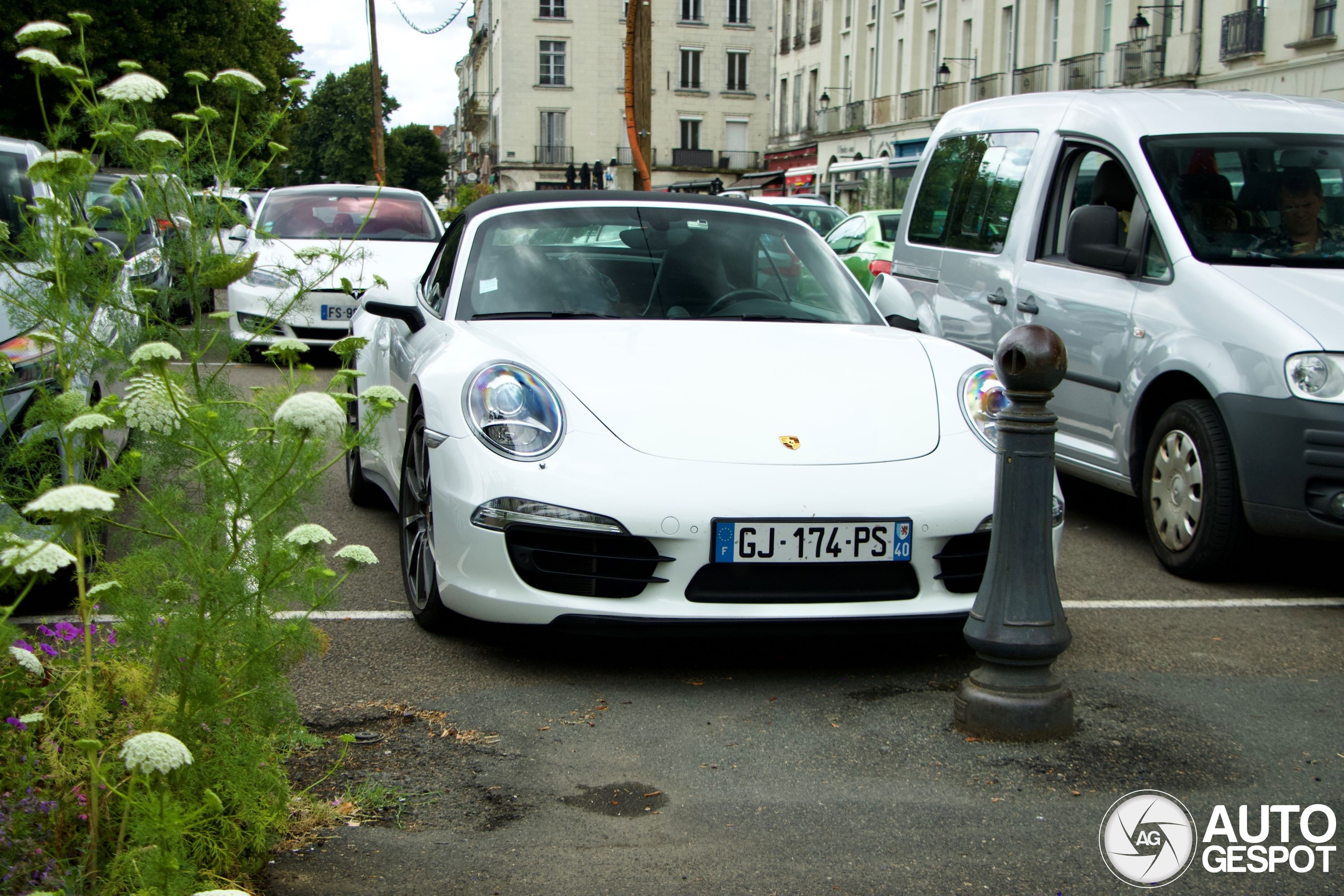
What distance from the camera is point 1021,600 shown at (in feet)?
12.5

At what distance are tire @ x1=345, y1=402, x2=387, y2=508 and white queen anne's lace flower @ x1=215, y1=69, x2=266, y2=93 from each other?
295 centimetres

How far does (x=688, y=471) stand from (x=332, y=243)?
29.1 feet

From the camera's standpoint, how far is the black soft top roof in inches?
229

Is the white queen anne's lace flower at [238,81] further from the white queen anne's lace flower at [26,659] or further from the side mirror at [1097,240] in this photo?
the side mirror at [1097,240]

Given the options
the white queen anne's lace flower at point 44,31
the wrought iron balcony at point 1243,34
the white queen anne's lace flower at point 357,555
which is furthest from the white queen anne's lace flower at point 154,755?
the wrought iron balcony at point 1243,34

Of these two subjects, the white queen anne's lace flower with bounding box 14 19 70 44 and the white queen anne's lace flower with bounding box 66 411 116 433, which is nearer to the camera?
the white queen anne's lace flower with bounding box 66 411 116 433

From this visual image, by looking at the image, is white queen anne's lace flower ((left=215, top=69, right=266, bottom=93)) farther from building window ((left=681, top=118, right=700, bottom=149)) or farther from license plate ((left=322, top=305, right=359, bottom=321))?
building window ((left=681, top=118, right=700, bottom=149))

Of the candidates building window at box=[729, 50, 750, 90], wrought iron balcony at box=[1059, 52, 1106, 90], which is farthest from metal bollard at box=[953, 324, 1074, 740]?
building window at box=[729, 50, 750, 90]

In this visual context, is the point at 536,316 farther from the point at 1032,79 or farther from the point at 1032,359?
the point at 1032,79

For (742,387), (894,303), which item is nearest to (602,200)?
A: (894,303)

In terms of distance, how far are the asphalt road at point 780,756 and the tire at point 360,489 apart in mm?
1729

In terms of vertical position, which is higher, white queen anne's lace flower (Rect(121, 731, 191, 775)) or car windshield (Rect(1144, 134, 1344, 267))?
car windshield (Rect(1144, 134, 1344, 267))

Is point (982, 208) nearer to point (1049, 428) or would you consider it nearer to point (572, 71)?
point (1049, 428)

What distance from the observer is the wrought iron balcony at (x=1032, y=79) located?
3747cm
